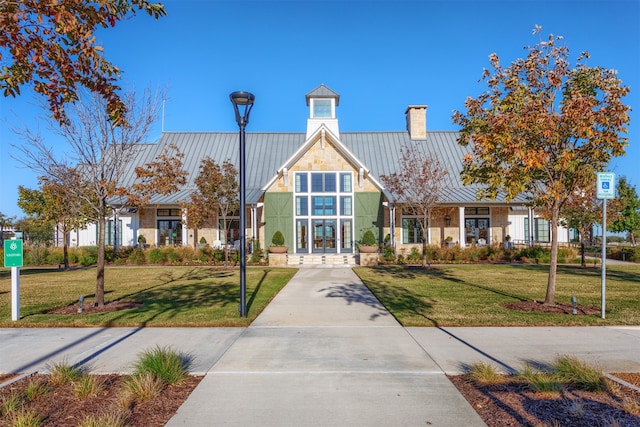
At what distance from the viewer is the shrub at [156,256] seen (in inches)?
1008

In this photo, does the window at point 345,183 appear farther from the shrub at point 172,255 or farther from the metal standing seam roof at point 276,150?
the shrub at point 172,255

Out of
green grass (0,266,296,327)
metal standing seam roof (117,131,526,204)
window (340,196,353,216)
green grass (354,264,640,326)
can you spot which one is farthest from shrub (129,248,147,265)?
green grass (354,264,640,326)

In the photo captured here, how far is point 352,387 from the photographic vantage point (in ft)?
16.6

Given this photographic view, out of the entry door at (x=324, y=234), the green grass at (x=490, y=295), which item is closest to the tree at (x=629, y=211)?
the green grass at (x=490, y=295)

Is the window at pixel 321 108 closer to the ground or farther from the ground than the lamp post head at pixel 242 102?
farther from the ground

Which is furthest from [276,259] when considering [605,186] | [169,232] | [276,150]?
[605,186]

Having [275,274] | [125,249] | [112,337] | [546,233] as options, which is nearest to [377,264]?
[275,274]

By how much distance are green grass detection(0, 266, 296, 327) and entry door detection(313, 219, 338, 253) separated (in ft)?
28.6

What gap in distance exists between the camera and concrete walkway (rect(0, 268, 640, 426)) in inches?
172

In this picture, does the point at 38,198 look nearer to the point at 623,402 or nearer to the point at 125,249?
the point at 125,249

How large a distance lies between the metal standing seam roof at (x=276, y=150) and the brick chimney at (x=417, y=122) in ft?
1.72

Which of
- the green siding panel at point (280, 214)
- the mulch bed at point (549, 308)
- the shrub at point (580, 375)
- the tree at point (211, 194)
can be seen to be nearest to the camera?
the shrub at point (580, 375)

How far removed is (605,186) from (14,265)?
503 inches

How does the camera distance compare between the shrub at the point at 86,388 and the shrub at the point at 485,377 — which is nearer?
the shrub at the point at 86,388
